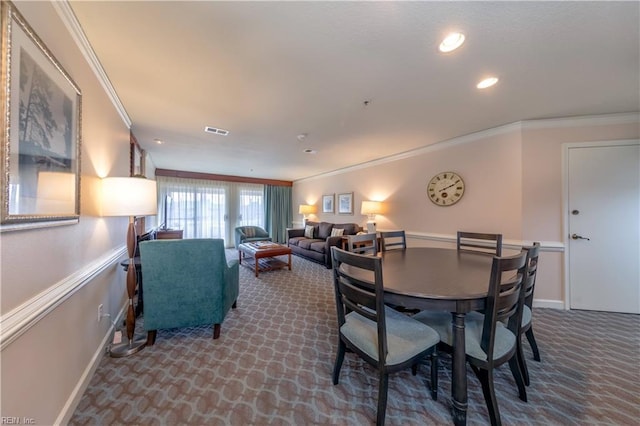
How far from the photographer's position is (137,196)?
1.80 m

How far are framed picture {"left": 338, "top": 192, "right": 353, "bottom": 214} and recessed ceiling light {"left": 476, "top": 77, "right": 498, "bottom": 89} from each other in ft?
11.9

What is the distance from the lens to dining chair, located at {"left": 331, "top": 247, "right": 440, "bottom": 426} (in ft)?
4.00

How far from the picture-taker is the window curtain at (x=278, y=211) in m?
7.63

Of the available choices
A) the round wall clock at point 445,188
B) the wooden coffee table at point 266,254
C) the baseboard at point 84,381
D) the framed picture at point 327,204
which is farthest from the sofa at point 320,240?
the baseboard at point 84,381

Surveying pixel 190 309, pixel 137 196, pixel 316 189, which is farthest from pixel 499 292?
pixel 316 189

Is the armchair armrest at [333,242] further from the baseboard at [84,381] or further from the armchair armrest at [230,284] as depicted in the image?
the baseboard at [84,381]

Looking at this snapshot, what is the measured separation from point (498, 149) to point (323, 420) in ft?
11.7

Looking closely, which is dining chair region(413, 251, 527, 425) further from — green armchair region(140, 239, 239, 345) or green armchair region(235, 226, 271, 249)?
green armchair region(235, 226, 271, 249)

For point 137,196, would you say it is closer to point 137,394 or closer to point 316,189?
point 137,394

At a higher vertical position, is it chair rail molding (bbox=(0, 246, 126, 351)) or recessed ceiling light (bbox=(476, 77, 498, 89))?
recessed ceiling light (bbox=(476, 77, 498, 89))

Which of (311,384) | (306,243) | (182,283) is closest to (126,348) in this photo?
(182,283)

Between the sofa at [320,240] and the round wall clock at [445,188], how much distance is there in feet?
5.96

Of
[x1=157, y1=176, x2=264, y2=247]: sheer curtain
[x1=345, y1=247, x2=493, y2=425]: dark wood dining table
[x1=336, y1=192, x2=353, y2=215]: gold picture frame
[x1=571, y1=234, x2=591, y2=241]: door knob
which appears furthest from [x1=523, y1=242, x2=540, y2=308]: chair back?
[x1=157, y1=176, x2=264, y2=247]: sheer curtain

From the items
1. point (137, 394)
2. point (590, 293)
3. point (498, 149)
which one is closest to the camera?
point (137, 394)
